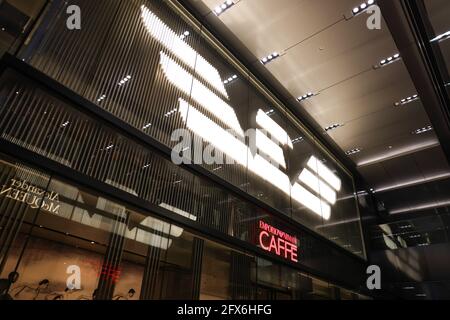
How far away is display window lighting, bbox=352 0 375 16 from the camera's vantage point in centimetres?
555

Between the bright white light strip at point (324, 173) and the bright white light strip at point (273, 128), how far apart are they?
1.03 metres

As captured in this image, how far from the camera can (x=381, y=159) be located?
9.74 meters

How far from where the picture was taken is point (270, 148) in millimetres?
6656

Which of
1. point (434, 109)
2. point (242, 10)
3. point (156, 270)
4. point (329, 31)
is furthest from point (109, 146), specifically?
→ point (434, 109)

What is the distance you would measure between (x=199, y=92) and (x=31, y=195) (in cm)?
300

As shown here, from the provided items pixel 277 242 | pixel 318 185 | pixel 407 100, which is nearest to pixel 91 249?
pixel 277 242

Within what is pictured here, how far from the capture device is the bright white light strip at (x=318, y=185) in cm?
772

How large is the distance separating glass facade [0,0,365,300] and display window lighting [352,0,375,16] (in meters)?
2.22

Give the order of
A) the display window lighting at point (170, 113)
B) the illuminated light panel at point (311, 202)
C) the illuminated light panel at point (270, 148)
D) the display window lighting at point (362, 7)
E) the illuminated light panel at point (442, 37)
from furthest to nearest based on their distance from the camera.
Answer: the illuminated light panel at point (311, 202) < the illuminated light panel at point (270, 148) < the illuminated light panel at point (442, 37) < the display window lighting at point (362, 7) < the display window lighting at point (170, 113)

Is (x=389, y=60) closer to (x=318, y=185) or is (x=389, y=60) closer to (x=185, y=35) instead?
(x=318, y=185)

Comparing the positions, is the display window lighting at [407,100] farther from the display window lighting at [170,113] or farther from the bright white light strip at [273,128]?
the display window lighting at [170,113]

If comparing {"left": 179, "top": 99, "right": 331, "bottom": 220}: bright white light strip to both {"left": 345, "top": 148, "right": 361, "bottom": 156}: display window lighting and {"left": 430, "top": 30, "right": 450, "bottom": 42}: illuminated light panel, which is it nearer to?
{"left": 345, "top": 148, "right": 361, "bottom": 156}: display window lighting

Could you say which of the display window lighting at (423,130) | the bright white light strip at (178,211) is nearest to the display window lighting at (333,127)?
the display window lighting at (423,130)

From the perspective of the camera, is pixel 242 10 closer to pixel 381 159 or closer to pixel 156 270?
pixel 156 270
